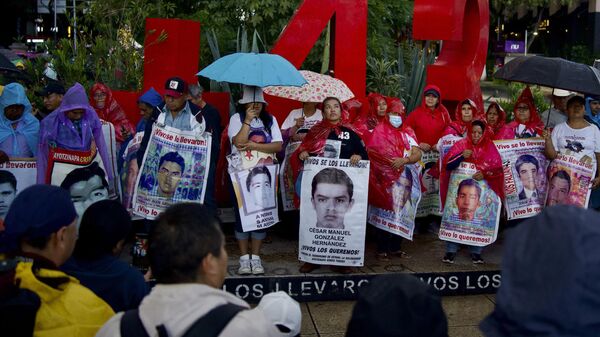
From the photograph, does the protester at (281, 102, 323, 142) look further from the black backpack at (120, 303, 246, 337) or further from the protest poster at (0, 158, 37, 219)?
the black backpack at (120, 303, 246, 337)

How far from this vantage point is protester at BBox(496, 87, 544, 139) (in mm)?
7180

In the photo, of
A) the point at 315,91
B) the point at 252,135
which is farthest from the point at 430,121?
the point at 252,135

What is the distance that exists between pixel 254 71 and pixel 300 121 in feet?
4.71

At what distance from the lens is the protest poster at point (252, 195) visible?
6.18m

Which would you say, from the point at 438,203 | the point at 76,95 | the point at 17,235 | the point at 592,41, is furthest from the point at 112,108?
the point at 592,41

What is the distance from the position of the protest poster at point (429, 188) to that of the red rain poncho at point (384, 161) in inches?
40.4

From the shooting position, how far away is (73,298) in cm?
271

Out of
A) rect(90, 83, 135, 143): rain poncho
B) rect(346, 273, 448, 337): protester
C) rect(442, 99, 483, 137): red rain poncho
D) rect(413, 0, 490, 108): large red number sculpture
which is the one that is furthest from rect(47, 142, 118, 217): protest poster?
rect(413, 0, 490, 108): large red number sculpture

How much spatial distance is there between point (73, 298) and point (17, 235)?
1.06ft

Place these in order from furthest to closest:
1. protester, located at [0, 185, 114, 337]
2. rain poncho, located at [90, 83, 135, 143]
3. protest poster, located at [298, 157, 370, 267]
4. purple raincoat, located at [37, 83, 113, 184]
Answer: rain poncho, located at [90, 83, 135, 143] → protest poster, located at [298, 157, 370, 267] → purple raincoat, located at [37, 83, 113, 184] → protester, located at [0, 185, 114, 337]

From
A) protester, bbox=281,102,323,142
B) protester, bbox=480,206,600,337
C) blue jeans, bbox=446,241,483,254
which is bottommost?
blue jeans, bbox=446,241,483,254

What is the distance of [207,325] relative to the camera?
2137mm

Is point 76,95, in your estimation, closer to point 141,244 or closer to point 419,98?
point 141,244

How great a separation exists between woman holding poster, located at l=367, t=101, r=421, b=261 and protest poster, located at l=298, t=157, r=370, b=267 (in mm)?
420
